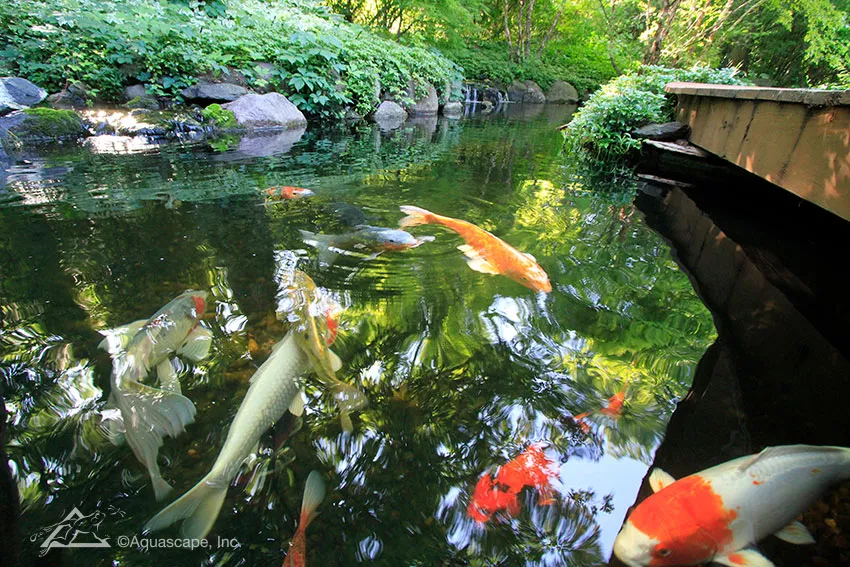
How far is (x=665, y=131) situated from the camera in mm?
6438

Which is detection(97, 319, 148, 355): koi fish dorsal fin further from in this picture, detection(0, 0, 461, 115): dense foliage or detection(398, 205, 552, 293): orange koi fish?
detection(0, 0, 461, 115): dense foliage

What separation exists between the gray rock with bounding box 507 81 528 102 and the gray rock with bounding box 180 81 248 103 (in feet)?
53.8

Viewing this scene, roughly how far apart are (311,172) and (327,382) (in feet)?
14.0

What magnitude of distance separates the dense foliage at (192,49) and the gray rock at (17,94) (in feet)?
1.52

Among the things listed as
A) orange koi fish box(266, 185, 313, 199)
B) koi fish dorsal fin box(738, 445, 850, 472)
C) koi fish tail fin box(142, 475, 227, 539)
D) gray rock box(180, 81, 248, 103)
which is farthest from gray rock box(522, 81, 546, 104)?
koi fish tail fin box(142, 475, 227, 539)

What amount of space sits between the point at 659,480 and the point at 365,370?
1.29 m

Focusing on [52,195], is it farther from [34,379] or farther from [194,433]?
[194,433]

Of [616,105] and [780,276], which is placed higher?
[616,105]

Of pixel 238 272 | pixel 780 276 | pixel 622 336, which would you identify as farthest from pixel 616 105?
pixel 238 272

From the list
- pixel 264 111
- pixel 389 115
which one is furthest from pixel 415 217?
pixel 389 115

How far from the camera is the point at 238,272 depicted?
2.87m

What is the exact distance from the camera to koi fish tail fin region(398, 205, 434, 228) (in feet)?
12.7

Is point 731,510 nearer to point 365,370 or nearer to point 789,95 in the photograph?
point 365,370

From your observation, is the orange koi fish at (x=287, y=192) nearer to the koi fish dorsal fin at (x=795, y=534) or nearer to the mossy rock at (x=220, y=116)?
the koi fish dorsal fin at (x=795, y=534)
